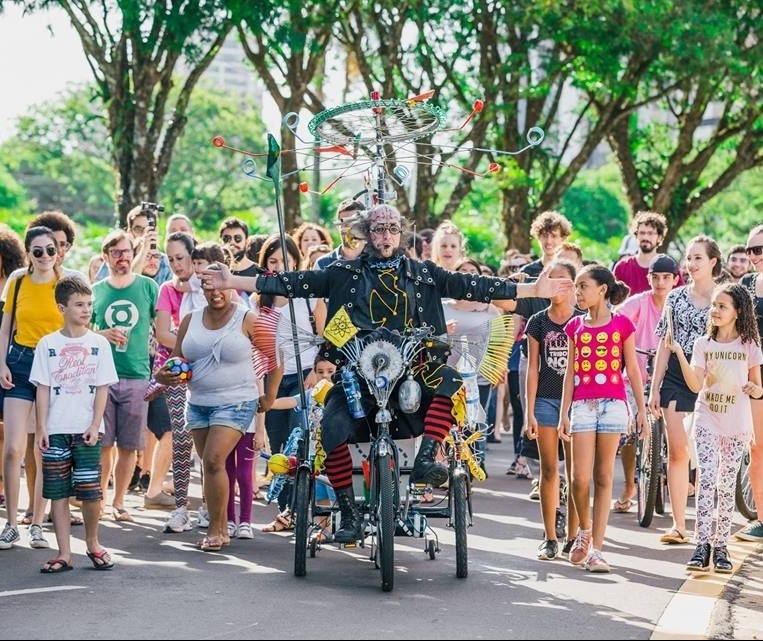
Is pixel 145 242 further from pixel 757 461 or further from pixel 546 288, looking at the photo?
pixel 757 461

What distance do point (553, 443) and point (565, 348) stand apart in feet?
2.00

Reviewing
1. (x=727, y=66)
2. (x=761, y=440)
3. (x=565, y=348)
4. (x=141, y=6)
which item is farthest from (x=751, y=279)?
(x=727, y=66)

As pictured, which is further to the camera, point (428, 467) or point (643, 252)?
point (643, 252)

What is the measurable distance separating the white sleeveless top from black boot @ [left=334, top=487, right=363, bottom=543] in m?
1.48

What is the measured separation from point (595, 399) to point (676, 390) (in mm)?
1516

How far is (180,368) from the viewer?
1052 centimetres

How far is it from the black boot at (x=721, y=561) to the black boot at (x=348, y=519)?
2191 mm

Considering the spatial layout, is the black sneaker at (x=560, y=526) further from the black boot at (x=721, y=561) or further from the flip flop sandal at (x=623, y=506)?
the flip flop sandal at (x=623, y=506)

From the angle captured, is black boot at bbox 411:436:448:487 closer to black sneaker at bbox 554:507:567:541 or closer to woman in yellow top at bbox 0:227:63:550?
black sneaker at bbox 554:507:567:541

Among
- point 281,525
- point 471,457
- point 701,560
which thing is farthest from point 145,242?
point 701,560

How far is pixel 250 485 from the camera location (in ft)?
37.1

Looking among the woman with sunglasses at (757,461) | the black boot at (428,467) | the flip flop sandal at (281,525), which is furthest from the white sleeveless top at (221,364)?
the woman with sunglasses at (757,461)

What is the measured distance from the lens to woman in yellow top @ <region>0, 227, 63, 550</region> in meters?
10.7

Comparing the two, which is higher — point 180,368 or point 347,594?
point 180,368
